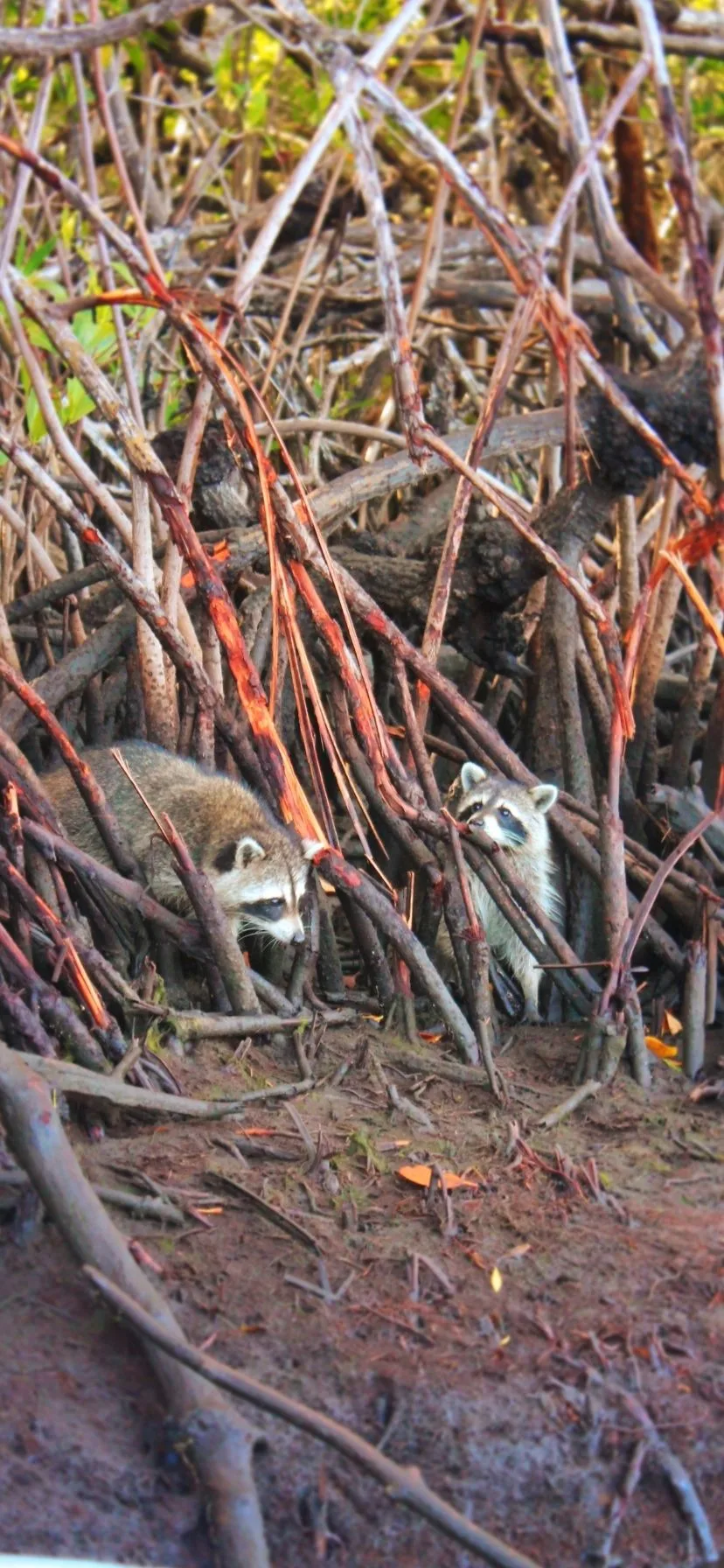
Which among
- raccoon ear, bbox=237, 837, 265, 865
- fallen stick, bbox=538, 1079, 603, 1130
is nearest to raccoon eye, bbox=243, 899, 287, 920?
raccoon ear, bbox=237, 837, 265, 865

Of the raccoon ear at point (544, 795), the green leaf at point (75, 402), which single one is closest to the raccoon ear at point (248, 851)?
the raccoon ear at point (544, 795)

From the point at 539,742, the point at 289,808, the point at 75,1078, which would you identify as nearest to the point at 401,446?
the point at 539,742

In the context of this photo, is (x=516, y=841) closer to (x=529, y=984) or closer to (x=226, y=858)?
(x=529, y=984)

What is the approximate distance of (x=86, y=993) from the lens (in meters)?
3.92

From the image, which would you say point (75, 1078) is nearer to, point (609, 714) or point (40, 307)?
point (40, 307)

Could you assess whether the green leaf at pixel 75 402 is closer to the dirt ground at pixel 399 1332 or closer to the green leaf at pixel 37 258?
the green leaf at pixel 37 258

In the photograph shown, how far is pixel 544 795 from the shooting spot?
4906 mm

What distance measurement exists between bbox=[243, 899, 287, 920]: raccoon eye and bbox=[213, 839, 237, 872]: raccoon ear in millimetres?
203

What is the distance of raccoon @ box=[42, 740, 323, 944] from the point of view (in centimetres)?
490

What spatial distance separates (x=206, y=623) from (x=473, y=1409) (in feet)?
9.42

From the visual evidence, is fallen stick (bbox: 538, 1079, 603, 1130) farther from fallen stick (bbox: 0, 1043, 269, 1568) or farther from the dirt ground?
fallen stick (bbox: 0, 1043, 269, 1568)

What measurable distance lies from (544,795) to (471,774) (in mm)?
326

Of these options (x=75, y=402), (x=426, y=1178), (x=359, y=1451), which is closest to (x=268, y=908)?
(x=426, y=1178)

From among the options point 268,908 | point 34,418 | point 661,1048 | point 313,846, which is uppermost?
point 34,418
